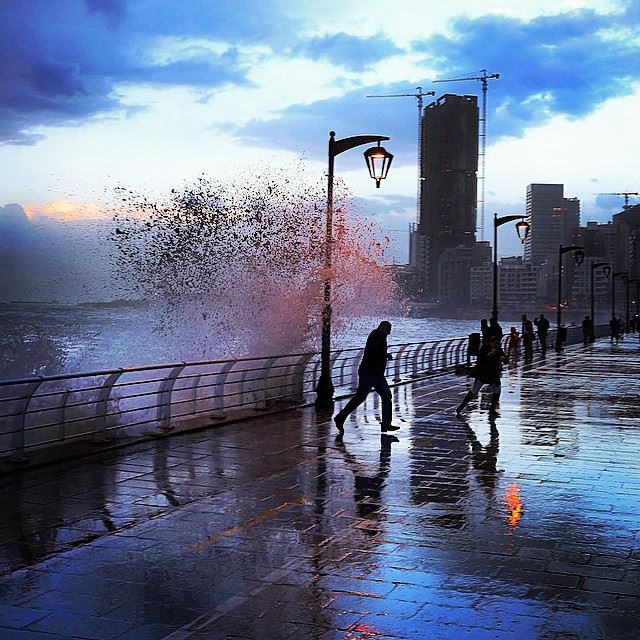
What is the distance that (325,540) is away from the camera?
7.56 metres

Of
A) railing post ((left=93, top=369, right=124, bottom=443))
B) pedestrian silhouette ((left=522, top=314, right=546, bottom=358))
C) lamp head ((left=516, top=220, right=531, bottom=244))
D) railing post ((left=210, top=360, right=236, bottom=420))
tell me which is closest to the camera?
railing post ((left=93, top=369, right=124, bottom=443))

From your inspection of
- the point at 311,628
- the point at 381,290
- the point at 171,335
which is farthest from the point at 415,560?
the point at 171,335

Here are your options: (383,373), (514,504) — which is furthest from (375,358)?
(514,504)

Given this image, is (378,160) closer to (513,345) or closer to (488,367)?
(488,367)

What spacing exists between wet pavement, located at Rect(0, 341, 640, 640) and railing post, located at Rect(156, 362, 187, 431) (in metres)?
0.47

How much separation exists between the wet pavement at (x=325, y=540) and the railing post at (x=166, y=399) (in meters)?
0.47

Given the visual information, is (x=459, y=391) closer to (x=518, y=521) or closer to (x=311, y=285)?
(x=518, y=521)

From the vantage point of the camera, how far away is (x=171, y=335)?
181 feet

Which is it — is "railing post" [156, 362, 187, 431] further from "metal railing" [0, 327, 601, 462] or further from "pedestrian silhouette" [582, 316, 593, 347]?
"pedestrian silhouette" [582, 316, 593, 347]

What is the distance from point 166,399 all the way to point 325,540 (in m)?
6.95

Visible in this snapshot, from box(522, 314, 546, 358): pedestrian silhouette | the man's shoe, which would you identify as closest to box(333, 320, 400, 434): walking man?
the man's shoe

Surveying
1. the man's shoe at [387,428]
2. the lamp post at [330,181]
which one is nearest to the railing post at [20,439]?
the man's shoe at [387,428]

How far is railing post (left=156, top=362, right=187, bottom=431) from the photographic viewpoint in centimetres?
1370

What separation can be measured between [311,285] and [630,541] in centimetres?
3246
